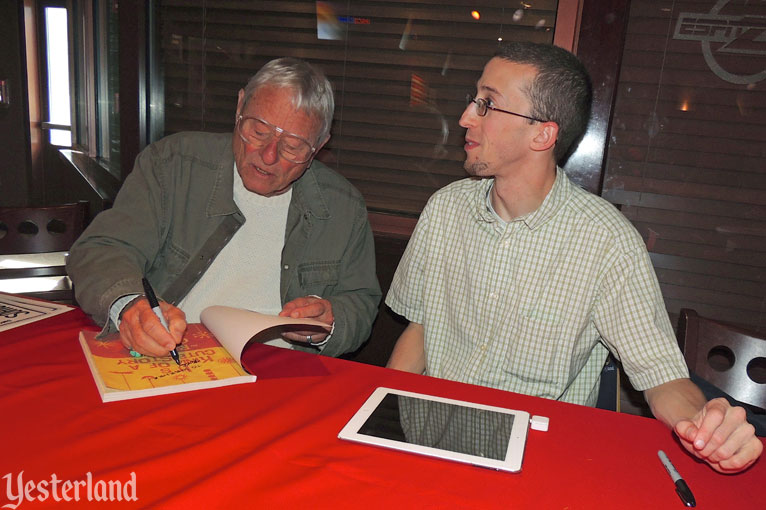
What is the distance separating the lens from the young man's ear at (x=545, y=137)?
168cm

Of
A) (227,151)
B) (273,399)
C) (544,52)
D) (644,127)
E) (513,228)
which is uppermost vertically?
(544,52)

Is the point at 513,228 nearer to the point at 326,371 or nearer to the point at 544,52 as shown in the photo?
the point at 544,52

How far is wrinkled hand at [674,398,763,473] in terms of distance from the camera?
1.00 metres

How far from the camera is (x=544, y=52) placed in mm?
1666

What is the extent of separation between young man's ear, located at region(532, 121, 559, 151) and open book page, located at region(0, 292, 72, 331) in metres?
1.33

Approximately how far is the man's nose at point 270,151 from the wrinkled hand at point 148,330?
0.64m

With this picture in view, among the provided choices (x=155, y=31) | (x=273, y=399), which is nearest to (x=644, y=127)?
(x=273, y=399)

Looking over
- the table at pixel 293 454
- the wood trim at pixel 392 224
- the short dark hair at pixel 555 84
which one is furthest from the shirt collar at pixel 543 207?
the wood trim at pixel 392 224

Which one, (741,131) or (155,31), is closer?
(741,131)

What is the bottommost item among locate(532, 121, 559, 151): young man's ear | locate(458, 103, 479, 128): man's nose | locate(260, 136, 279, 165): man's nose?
locate(260, 136, 279, 165): man's nose

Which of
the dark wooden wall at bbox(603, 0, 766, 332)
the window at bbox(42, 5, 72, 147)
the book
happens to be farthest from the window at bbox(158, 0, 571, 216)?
the window at bbox(42, 5, 72, 147)

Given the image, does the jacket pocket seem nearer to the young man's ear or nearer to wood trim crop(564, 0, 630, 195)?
the young man's ear

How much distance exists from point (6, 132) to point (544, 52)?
6.15 m

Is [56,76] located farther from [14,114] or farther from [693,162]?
[693,162]
